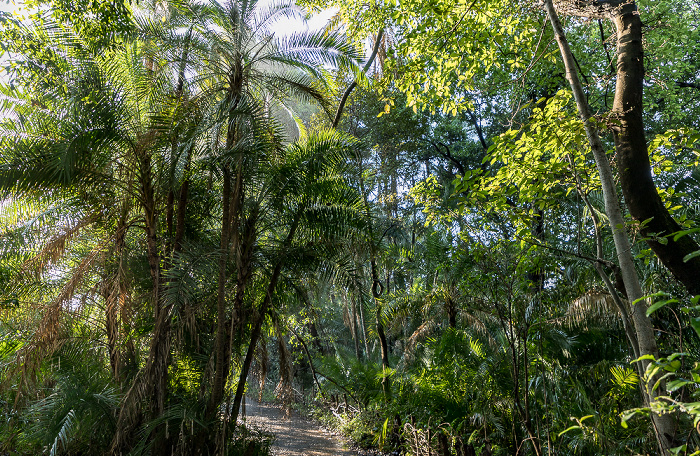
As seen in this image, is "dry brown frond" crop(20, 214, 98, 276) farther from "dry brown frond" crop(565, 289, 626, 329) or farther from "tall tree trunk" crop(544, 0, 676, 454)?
"dry brown frond" crop(565, 289, 626, 329)

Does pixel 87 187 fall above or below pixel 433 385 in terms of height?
above

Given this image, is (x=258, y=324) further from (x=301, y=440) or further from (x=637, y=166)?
(x=301, y=440)

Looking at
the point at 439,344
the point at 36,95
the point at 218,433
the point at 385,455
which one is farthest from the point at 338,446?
the point at 36,95

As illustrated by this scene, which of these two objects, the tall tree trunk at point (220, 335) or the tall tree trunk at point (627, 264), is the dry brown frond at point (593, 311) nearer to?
the tall tree trunk at point (627, 264)

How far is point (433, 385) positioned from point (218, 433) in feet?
11.2

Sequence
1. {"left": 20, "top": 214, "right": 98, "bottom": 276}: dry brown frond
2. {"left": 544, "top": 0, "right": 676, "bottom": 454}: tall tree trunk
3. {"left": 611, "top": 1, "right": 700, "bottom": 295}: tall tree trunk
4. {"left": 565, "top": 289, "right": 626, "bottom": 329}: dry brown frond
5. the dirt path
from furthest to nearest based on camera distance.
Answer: the dirt path → {"left": 20, "top": 214, "right": 98, "bottom": 276}: dry brown frond → {"left": 565, "top": 289, "right": 626, "bottom": 329}: dry brown frond → {"left": 611, "top": 1, "right": 700, "bottom": 295}: tall tree trunk → {"left": 544, "top": 0, "right": 676, "bottom": 454}: tall tree trunk

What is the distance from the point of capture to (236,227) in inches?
248

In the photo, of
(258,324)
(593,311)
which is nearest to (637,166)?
(593,311)

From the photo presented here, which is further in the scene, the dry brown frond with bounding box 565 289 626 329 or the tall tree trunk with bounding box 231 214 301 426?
the tall tree trunk with bounding box 231 214 301 426

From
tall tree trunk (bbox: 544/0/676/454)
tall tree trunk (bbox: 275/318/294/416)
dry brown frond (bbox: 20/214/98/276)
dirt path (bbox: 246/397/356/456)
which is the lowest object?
dirt path (bbox: 246/397/356/456)

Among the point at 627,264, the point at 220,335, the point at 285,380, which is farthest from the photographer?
the point at 285,380

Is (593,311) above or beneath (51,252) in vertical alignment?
beneath

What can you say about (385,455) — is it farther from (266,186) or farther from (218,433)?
(266,186)

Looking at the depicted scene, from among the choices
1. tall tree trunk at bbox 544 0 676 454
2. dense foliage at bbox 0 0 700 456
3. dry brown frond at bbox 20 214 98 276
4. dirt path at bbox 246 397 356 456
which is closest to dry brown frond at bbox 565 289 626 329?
dense foliage at bbox 0 0 700 456
